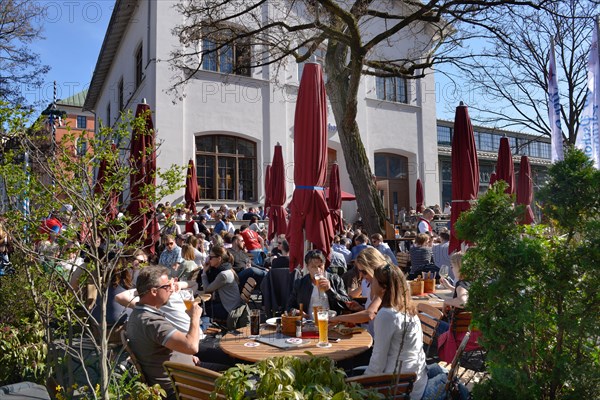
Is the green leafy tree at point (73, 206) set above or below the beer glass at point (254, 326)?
above

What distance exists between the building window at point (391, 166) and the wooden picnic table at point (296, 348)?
66.6ft

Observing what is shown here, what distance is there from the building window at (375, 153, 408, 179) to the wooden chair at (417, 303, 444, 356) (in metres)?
19.3

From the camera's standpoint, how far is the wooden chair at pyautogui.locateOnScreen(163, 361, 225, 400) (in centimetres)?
284

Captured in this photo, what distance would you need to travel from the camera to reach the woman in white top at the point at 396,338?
11.6ft

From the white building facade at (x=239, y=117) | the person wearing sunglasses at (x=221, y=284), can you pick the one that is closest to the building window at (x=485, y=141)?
the white building facade at (x=239, y=117)

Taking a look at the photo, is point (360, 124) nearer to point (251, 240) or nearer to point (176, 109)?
point (176, 109)

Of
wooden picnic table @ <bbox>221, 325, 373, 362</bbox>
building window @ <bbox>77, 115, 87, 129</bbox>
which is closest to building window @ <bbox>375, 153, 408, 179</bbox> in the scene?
wooden picnic table @ <bbox>221, 325, 373, 362</bbox>

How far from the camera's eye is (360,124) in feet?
75.0

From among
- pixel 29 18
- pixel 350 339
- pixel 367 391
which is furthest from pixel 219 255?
pixel 29 18

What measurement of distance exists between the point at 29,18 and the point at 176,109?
5675 mm

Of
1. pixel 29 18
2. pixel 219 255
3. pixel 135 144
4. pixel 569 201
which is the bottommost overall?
pixel 219 255

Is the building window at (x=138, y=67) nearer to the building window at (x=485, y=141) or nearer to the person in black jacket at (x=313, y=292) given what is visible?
the person in black jacket at (x=313, y=292)

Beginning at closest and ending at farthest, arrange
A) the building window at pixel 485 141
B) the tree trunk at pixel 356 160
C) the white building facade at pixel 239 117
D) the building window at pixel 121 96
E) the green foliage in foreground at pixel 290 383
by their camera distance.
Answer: the green foliage in foreground at pixel 290 383 < the tree trunk at pixel 356 160 < the white building facade at pixel 239 117 < the building window at pixel 121 96 < the building window at pixel 485 141

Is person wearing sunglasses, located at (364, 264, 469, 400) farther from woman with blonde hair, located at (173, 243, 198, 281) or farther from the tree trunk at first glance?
the tree trunk
